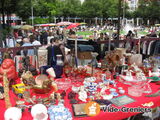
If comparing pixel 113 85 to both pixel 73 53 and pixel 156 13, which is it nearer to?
pixel 73 53

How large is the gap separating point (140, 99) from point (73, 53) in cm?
173

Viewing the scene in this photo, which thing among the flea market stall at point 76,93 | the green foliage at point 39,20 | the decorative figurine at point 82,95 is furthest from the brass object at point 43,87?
the green foliage at point 39,20

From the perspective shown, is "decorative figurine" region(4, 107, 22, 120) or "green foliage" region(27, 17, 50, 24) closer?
"decorative figurine" region(4, 107, 22, 120)

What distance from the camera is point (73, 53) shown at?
3.51m

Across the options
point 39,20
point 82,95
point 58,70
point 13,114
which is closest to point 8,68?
point 58,70

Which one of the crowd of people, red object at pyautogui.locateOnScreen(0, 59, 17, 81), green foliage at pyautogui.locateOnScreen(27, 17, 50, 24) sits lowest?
red object at pyautogui.locateOnScreen(0, 59, 17, 81)

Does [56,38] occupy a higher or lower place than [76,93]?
higher

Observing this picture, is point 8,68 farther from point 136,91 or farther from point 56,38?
point 56,38

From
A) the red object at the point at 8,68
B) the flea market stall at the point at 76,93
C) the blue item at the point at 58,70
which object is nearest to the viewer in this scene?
the flea market stall at the point at 76,93

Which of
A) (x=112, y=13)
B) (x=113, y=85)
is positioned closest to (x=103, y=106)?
(x=113, y=85)

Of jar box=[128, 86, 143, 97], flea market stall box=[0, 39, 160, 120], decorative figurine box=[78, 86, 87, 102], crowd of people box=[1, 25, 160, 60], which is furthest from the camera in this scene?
crowd of people box=[1, 25, 160, 60]

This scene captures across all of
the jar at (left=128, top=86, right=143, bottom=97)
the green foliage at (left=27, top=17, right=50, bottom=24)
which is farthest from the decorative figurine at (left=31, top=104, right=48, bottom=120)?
the green foliage at (left=27, top=17, right=50, bottom=24)

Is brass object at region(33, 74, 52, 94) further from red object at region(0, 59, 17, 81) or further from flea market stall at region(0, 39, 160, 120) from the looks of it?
red object at region(0, 59, 17, 81)

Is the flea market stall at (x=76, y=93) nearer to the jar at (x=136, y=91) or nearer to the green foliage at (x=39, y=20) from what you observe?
the jar at (x=136, y=91)
